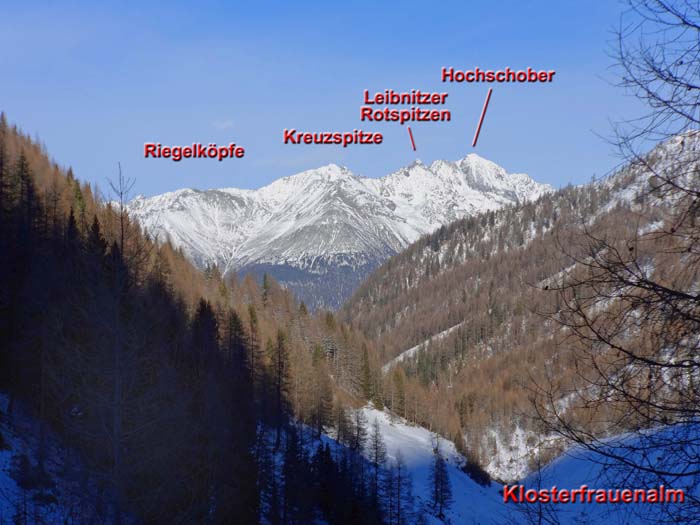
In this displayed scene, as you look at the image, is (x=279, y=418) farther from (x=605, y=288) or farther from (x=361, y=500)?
(x=605, y=288)

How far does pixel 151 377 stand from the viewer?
1391 centimetres

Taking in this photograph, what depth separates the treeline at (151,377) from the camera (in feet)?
41.5

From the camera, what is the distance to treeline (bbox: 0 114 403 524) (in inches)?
498

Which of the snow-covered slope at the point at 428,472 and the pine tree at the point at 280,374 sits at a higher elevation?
the pine tree at the point at 280,374

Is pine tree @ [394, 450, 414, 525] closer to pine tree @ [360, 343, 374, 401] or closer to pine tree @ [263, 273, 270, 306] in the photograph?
pine tree @ [360, 343, 374, 401]

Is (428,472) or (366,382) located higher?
(366,382)

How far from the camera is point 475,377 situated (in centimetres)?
15425

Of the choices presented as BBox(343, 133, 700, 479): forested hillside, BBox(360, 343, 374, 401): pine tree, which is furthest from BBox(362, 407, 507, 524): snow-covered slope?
BBox(343, 133, 700, 479): forested hillside

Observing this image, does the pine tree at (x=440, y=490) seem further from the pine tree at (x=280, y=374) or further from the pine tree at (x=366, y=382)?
the pine tree at (x=366, y=382)

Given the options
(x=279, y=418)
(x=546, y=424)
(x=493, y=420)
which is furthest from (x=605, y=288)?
(x=493, y=420)

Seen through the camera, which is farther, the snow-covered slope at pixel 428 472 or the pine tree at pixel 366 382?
the pine tree at pixel 366 382

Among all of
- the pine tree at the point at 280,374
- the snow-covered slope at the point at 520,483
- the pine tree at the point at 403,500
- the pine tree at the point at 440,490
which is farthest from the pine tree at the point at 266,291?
the pine tree at the point at 403,500

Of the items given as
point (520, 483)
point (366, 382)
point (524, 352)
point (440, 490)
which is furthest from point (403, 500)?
point (524, 352)

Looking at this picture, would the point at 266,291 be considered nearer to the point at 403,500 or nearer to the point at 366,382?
the point at 366,382
